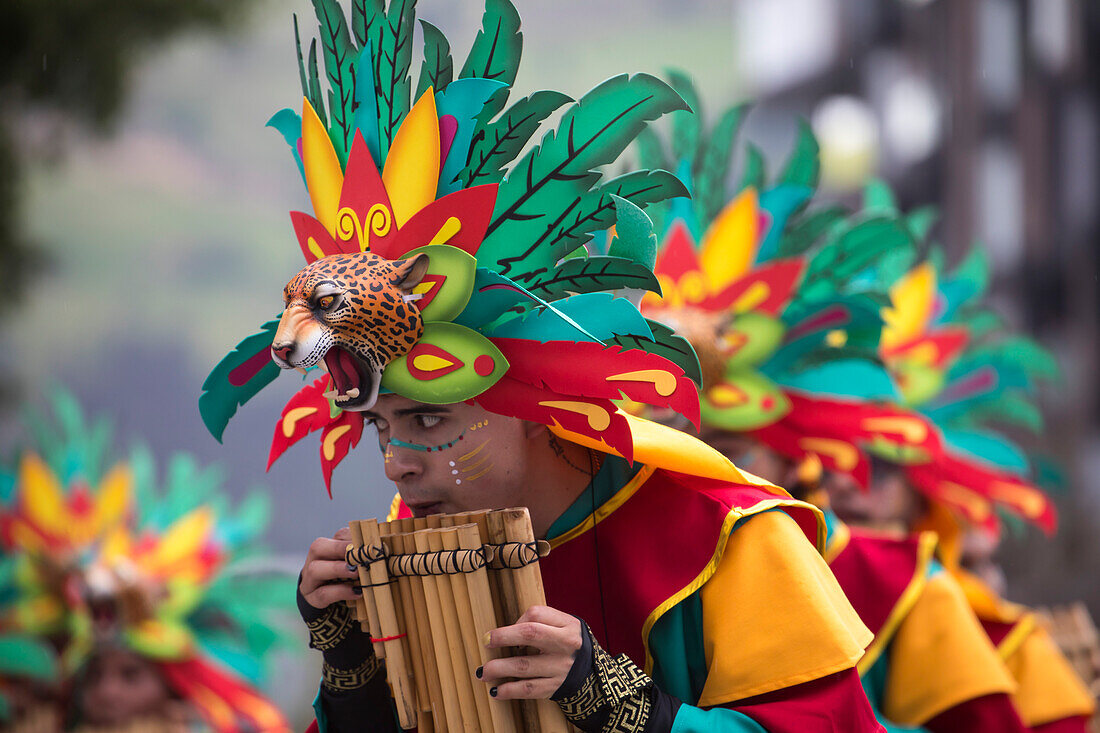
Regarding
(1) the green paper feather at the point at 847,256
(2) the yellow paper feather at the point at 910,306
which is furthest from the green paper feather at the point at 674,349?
(2) the yellow paper feather at the point at 910,306

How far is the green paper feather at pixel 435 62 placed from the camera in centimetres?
185

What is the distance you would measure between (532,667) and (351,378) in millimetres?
544

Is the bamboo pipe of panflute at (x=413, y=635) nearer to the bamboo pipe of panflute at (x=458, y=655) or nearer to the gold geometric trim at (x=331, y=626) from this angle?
the bamboo pipe of panflute at (x=458, y=655)

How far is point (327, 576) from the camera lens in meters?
1.77

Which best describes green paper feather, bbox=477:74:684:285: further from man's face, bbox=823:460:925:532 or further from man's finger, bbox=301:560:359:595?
man's face, bbox=823:460:925:532

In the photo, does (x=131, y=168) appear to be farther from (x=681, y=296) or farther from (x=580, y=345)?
(x=580, y=345)

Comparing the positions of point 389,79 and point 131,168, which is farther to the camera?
point 131,168

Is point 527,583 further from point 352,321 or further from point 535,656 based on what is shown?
point 352,321

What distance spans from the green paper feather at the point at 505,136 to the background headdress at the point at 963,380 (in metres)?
2.46

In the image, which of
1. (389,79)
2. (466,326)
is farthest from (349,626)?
(389,79)

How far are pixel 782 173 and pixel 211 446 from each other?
15.2ft

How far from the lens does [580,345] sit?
1.78m

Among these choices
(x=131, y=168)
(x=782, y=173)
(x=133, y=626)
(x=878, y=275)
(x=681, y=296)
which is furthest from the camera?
(x=131, y=168)

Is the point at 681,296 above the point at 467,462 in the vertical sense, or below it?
above
